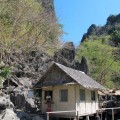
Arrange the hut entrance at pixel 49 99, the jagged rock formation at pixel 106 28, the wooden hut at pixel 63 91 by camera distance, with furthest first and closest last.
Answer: the jagged rock formation at pixel 106 28 < the hut entrance at pixel 49 99 < the wooden hut at pixel 63 91

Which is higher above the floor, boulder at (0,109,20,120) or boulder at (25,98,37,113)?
boulder at (25,98,37,113)

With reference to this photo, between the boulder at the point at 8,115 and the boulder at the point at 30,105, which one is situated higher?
the boulder at the point at 30,105

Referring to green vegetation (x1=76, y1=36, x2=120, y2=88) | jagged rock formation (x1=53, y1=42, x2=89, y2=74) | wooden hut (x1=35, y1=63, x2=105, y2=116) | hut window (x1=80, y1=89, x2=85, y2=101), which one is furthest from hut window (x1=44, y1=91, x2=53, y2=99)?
green vegetation (x1=76, y1=36, x2=120, y2=88)

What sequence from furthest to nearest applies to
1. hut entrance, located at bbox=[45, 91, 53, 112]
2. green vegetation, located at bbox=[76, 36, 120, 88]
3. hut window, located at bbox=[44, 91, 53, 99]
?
1. green vegetation, located at bbox=[76, 36, 120, 88]
2. hut window, located at bbox=[44, 91, 53, 99]
3. hut entrance, located at bbox=[45, 91, 53, 112]

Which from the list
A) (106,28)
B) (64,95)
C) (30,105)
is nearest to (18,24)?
(64,95)

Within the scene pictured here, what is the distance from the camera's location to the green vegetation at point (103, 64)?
148 feet

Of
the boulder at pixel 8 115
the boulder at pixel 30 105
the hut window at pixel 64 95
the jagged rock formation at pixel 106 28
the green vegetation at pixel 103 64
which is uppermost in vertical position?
the jagged rock formation at pixel 106 28

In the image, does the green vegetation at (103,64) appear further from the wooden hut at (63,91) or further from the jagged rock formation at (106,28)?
the jagged rock formation at (106,28)

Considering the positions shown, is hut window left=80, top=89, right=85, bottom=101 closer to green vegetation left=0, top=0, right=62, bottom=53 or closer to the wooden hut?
the wooden hut

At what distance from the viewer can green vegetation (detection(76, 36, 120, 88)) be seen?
1778 inches

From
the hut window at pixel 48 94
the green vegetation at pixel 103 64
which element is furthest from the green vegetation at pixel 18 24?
the green vegetation at pixel 103 64

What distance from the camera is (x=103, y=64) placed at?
4609 centimetres

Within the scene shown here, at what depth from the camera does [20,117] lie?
2167cm

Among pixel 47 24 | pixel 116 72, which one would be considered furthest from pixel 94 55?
pixel 47 24
